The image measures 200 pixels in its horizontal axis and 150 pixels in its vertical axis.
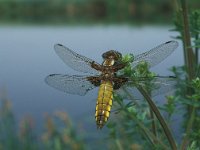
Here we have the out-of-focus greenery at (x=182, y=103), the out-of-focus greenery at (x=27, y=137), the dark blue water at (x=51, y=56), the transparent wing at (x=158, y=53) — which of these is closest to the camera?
the out-of-focus greenery at (x=182, y=103)

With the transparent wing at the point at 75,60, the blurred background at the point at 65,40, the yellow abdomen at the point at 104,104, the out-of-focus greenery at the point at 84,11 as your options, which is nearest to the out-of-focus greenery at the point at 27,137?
the blurred background at the point at 65,40

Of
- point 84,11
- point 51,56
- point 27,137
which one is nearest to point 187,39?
point 27,137

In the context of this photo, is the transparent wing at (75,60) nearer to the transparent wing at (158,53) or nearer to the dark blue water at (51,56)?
the transparent wing at (158,53)

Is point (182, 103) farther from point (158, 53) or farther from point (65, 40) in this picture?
point (65, 40)

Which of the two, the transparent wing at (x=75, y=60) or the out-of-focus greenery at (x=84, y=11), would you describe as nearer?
the transparent wing at (x=75, y=60)

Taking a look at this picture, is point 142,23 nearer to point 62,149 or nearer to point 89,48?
point 89,48

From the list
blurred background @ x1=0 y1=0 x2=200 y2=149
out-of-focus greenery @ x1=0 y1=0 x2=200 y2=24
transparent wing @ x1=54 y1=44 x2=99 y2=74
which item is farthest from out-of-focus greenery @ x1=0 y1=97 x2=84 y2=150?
out-of-focus greenery @ x1=0 y1=0 x2=200 y2=24

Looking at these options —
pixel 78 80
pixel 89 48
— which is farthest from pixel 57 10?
pixel 78 80
